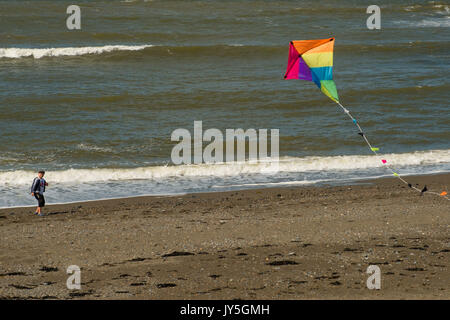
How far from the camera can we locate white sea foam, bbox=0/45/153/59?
27.8 metres

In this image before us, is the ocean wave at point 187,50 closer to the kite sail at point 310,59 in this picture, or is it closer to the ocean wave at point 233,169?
the ocean wave at point 233,169

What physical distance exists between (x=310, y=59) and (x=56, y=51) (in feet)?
64.4

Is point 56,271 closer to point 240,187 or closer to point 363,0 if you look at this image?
point 240,187

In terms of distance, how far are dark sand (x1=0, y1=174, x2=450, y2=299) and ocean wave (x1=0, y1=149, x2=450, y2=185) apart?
193cm

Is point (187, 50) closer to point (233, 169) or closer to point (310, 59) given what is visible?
point (233, 169)

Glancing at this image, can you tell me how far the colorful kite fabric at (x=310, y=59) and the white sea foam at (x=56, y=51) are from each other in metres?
18.8

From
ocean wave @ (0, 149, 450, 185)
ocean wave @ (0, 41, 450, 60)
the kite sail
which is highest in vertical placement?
ocean wave @ (0, 41, 450, 60)

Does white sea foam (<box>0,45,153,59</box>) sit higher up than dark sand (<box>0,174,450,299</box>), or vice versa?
white sea foam (<box>0,45,153,59</box>)

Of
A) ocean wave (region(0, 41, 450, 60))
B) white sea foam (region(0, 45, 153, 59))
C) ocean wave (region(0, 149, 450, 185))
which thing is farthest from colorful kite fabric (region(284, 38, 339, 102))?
white sea foam (region(0, 45, 153, 59))

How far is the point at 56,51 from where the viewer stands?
92.7 feet

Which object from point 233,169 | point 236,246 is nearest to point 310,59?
point 236,246

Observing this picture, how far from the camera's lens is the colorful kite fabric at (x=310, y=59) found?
10.9 metres

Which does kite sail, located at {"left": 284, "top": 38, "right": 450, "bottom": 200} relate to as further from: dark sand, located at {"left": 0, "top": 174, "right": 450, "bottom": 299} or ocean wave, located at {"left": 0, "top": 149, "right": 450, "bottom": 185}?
ocean wave, located at {"left": 0, "top": 149, "right": 450, "bottom": 185}
